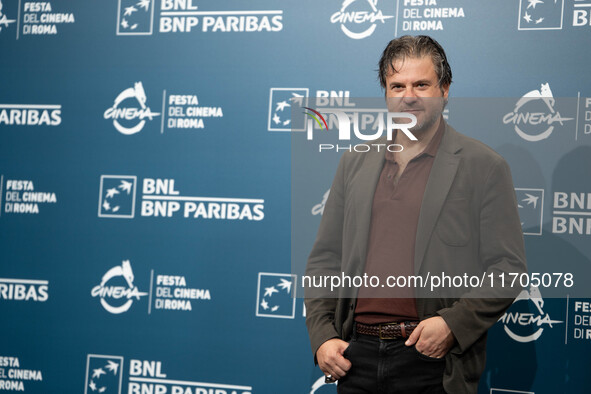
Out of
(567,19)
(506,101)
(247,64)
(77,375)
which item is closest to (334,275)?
(506,101)

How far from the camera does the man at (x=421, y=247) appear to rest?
1.89m

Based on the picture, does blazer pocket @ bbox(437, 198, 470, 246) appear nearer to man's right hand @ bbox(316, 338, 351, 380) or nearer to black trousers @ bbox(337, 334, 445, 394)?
black trousers @ bbox(337, 334, 445, 394)

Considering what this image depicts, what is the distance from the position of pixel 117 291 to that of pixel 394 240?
1.71 m

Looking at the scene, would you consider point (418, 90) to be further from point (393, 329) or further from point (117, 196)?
point (117, 196)

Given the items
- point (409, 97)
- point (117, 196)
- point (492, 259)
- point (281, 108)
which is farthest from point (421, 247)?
point (117, 196)

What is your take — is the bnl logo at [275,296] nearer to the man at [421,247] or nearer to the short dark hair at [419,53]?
the man at [421,247]

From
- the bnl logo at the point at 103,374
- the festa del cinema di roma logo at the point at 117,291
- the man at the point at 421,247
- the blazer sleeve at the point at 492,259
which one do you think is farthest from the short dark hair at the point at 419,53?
the bnl logo at the point at 103,374

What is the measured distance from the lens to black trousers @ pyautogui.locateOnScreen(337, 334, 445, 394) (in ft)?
6.18

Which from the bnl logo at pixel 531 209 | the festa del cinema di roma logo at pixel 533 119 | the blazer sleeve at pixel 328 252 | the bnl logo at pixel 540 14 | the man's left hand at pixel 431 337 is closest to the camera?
the man's left hand at pixel 431 337

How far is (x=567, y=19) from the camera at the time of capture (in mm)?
2672

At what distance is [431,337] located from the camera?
185 centimetres

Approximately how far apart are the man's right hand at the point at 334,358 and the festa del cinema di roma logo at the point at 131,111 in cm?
163

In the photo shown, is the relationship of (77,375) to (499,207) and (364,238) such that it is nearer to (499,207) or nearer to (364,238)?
(364,238)

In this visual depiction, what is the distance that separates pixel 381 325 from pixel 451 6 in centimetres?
157
